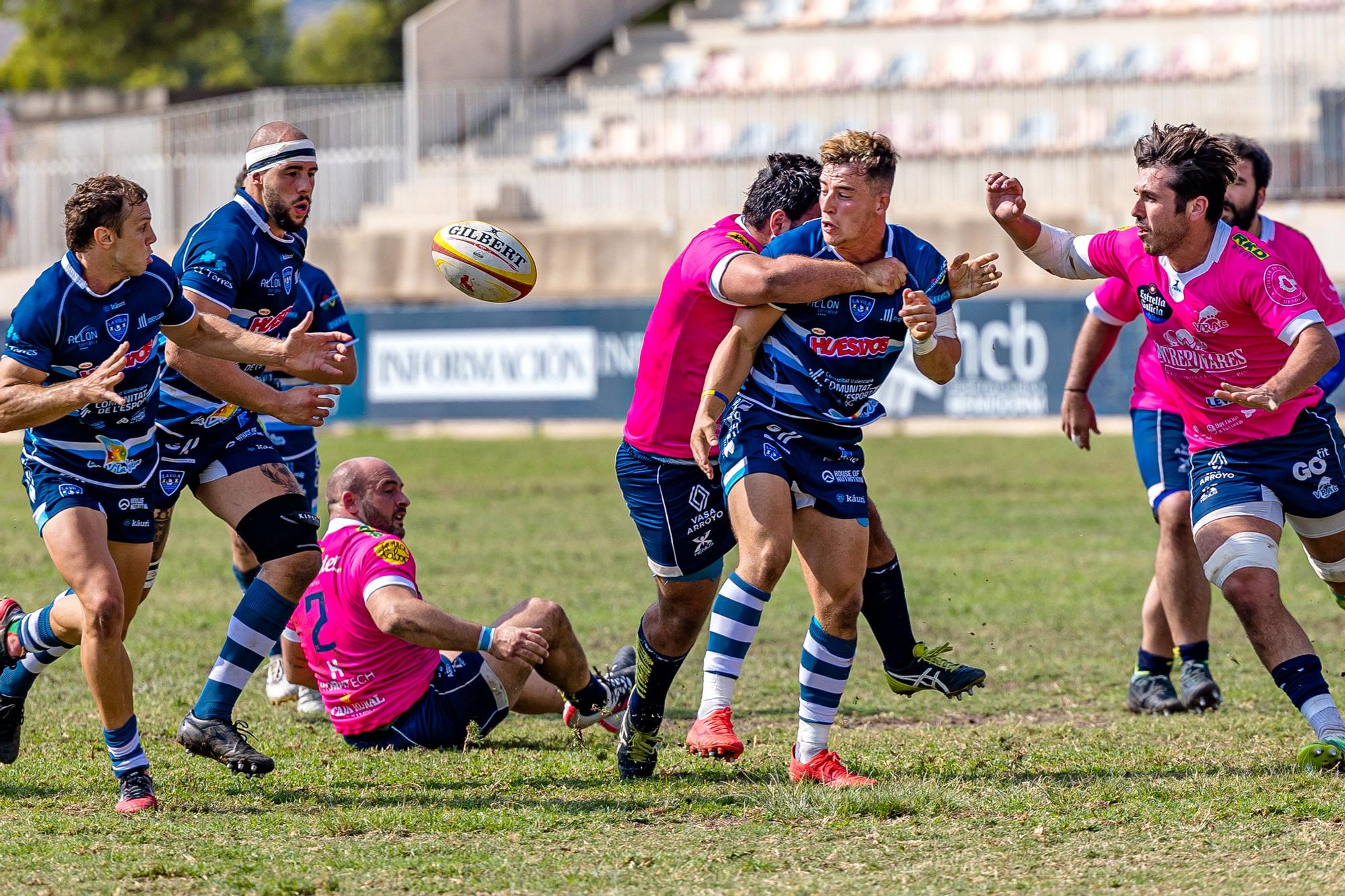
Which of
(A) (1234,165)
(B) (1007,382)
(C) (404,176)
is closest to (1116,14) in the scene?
(B) (1007,382)

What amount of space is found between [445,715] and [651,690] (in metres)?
0.99

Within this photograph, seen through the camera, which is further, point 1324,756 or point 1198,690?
point 1198,690

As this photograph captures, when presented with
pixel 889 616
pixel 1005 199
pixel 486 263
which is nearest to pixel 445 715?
pixel 889 616

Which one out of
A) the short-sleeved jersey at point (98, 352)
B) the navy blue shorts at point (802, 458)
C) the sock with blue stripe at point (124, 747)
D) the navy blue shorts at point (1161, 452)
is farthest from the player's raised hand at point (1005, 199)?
the sock with blue stripe at point (124, 747)

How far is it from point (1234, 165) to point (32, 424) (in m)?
4.38

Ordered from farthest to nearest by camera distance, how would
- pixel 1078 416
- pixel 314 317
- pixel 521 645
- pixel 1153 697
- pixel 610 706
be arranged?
pixel 314 317 < pixel 1078 416 < pixel 1153 697 < pixel 610 706 < pixel 521 645

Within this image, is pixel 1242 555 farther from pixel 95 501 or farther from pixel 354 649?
pixel 95 501

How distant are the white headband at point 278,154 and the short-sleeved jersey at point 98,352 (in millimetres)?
809

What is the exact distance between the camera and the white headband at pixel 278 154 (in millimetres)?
6648

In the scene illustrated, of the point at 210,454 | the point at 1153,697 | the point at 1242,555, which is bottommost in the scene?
the point at 1153,697

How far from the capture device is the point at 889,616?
651cm

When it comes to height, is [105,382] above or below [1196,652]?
above

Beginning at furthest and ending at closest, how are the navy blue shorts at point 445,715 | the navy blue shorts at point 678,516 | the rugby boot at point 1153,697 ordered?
the rugby boot at point 1153,697 < the navy blue shorts at point 445,715 < the navy blue shorts at point 678,516

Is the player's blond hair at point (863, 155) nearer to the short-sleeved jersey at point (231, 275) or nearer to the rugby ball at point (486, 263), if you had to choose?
the rugby ball at point (486, 263)
